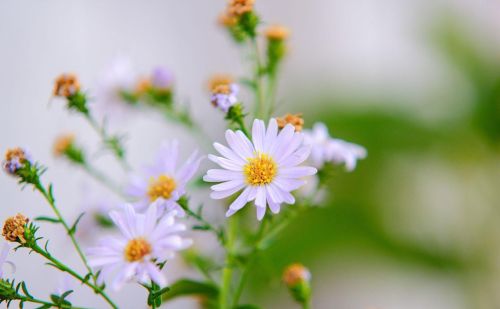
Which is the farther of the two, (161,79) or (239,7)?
(161,79)

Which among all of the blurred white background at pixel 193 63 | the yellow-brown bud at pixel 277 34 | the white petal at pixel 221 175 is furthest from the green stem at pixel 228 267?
the blurred white background at pixel 193 63

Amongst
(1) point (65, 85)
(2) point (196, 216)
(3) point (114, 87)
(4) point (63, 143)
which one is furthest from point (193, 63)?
(2) point (196, 216)

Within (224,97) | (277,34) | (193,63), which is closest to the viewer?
(224,97)

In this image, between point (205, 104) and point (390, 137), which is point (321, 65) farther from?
point (390, 137)

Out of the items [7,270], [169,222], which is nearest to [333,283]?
[7,270]

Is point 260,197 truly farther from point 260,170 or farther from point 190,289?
point 190,289
